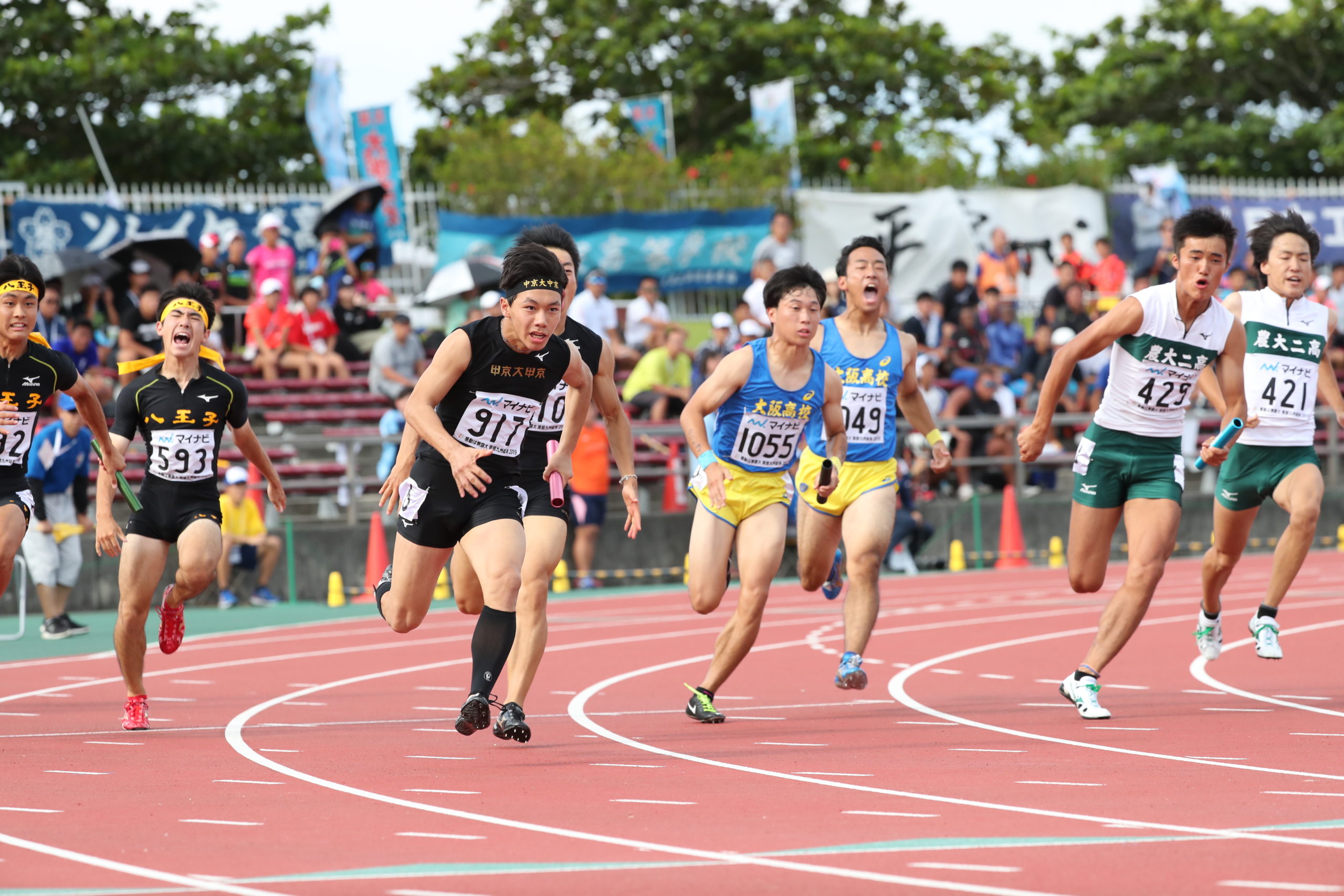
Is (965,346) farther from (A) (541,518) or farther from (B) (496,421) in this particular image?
(B) (496,421)

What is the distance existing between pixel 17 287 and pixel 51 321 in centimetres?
1041

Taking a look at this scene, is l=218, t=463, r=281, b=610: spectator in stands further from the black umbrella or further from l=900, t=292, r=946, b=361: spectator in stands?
l=900, t=292, r=946, b=361: spectator in stands

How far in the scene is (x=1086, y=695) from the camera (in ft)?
30.7

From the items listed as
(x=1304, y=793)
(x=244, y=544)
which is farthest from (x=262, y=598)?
(x=1304, y=793)

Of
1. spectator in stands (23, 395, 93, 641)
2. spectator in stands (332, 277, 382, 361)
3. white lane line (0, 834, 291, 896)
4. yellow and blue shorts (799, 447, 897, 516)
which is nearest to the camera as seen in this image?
white lane line (0, 834, 291, 896)

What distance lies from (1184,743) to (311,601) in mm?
12743

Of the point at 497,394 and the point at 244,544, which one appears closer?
the point at 497,394

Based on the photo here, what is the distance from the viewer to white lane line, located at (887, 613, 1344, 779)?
7.57 meters

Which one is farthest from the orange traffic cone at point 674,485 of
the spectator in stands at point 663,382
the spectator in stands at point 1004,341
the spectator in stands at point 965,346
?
the spectator in stands at point 1004,341

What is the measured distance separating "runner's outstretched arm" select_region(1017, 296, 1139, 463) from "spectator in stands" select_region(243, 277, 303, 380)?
544 inches

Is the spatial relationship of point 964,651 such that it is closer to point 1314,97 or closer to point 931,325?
point 931,325

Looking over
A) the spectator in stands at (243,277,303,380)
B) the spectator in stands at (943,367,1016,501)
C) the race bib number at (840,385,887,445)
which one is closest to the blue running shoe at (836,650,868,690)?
the race bib number at (840,385,887,445)

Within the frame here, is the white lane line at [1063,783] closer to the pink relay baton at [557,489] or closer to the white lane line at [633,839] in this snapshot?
the white lane line at [633,839]

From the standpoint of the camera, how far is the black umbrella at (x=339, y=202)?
2422 cm
